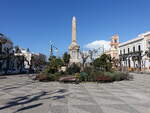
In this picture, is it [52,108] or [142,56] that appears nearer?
[52,108]

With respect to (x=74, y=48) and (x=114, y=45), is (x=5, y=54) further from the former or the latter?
(x=114, y=45)

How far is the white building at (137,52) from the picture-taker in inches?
2264

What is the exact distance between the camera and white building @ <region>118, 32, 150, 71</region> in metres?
57.5

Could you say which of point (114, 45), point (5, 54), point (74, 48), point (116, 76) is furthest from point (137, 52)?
point (116, 76)

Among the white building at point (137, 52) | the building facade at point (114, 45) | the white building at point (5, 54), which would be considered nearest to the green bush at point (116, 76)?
the white building at point (5, 54)

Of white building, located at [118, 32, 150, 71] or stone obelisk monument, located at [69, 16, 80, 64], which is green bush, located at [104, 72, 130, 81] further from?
white building, located at [118, 32, 150, 71]

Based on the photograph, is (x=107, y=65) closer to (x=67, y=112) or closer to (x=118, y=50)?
(x=67, y=112)

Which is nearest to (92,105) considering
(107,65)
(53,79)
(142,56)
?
(53,79)

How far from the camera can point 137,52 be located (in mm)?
61875

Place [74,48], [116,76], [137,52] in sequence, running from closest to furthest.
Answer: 1. [116,76]
2. [74,48]
3. [137,52]

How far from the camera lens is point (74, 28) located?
35.6 metres

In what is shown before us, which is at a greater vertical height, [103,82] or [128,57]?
[128,57]

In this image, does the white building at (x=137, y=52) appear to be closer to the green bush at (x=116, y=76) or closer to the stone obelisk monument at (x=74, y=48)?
the stone obelisk monument at (x=74, y=48)

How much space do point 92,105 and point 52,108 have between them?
1858mm
